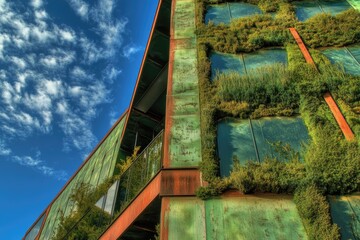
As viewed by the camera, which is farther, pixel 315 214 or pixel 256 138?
pixel 256 138

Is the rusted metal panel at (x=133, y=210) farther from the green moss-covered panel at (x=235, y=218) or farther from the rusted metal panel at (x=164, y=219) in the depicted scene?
the green moss-covered panel at (x=235, y=218)

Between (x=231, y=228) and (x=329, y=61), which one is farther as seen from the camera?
(x=329, y=61)

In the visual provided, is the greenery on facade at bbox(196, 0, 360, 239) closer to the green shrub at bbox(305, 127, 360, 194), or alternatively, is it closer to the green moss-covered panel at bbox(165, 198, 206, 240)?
the green shrub at bbox(305, 127, 360, 194)

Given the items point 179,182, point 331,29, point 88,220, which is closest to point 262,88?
point 179,182

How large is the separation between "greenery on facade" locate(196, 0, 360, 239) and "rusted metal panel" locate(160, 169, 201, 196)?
19cm

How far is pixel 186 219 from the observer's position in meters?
6.06

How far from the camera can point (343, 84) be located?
307 inches

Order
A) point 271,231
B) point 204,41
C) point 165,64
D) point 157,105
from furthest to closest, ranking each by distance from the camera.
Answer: point 157,105
point 165,64
point 204,41
point 271,231

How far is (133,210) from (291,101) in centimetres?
428

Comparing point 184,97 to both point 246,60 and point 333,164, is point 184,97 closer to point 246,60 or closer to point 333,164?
point 246,60

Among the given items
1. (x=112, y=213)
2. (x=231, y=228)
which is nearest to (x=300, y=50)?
(x=231, y=228)

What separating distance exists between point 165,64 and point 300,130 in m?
6.58

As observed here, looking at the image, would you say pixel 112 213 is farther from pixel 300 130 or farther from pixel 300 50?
pixel 300 50

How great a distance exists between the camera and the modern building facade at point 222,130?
237 inches
